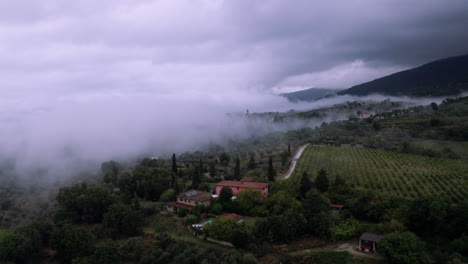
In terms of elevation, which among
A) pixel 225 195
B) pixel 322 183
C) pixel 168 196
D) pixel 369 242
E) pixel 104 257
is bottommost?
pixel 369 242

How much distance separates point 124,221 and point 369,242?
22.0 metres

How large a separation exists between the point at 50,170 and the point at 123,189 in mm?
25393

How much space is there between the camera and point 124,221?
1168 inches

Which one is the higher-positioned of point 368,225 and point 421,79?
point 421,79

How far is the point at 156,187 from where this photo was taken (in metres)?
40.5

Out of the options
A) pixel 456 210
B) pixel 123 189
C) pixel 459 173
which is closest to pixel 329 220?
pixel 456 210

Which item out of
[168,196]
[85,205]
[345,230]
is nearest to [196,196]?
[168,196]

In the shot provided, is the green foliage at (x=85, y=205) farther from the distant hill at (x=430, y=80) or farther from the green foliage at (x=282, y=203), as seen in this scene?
the distant hill at (x=430, y=80)

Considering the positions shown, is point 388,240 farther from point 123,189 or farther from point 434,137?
point 434,137

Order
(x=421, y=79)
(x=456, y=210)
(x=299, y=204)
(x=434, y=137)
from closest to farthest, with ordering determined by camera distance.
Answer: (x=456, y=210) < (x=299, y=204) < (x=434, y=137) < (x=421, y=79)

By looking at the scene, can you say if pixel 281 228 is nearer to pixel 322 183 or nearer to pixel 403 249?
pixel 403 249

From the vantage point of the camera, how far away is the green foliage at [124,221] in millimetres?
29781

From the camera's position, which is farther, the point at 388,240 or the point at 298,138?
the point at 298,138

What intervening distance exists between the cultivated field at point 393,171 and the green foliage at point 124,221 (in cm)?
2226
